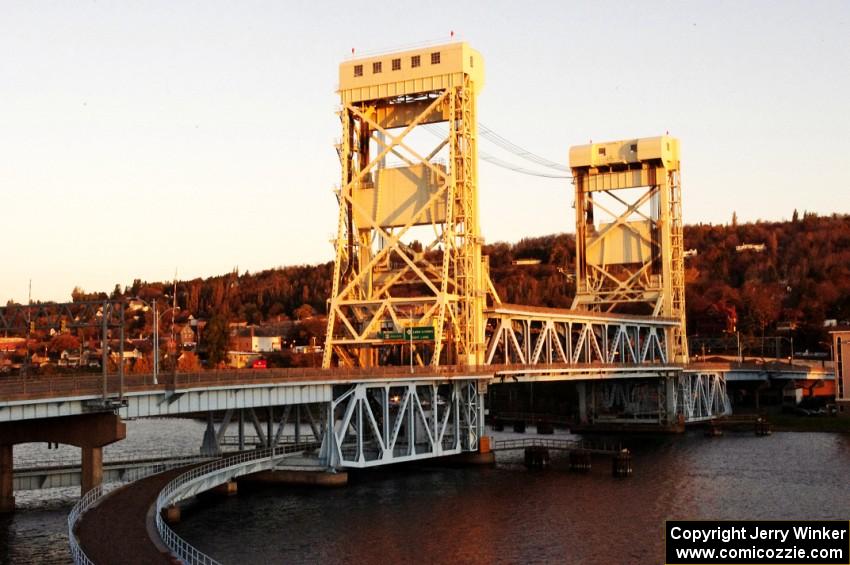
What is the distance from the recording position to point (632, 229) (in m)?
122

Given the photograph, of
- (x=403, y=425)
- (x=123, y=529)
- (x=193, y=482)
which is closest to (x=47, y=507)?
(x=193, y=482)

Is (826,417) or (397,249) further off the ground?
(397,249)

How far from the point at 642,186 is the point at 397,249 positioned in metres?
43.0

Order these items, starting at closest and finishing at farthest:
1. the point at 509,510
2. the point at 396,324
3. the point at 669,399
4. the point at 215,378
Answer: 1. the point at 215,378
2. the point at 509,510
3. the point at 396,324
4. the point at 669,399

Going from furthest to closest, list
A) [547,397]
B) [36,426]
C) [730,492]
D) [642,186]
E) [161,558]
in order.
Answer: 1. [547,397]
2. [642,186]
3. [730,492]
4. [36,426]
5. [161,558]

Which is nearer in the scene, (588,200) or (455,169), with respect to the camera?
(455,169)

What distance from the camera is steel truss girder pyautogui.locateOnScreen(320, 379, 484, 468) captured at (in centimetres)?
7219

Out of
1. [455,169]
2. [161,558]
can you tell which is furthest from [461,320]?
[161,558]

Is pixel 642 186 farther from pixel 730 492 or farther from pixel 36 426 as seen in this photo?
pixel 36 426

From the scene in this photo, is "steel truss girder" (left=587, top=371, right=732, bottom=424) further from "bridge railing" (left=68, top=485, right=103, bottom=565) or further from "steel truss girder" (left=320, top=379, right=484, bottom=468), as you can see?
"bridge railing" (left=68, top=485, right=103, bottom=565)

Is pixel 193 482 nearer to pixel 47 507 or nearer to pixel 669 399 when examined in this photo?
pixel 47 507

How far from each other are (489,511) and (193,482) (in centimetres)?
1742

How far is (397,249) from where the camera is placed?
3393 inches

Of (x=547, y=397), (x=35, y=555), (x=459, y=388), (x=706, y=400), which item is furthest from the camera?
(x=547, y=397)
